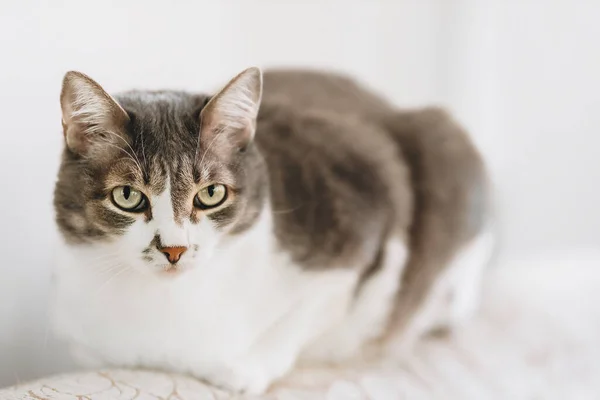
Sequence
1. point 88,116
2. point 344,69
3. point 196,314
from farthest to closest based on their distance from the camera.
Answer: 1. point 344,69
2. point 196,314
3. point 88,116

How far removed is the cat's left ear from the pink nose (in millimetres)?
154

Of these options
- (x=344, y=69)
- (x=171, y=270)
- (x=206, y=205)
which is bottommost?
(x=171, y=270)

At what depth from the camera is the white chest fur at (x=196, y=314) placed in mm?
1008

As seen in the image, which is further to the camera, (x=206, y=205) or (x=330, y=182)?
(x=330, y=182)

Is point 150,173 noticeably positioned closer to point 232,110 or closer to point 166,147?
point 166,147

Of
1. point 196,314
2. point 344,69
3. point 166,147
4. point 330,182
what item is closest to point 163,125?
point 166,147

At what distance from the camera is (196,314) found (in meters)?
1.04

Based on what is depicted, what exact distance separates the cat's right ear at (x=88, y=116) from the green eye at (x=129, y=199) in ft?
0.20

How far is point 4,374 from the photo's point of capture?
111cm

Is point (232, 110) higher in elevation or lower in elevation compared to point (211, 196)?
higher

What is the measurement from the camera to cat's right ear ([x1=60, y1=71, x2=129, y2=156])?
33.8 inches

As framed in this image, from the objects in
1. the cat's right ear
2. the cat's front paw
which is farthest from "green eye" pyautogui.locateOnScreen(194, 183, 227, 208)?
the cat's front paw

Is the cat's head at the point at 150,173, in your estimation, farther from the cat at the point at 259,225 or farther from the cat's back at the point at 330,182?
the cat's back at the point at 330,182

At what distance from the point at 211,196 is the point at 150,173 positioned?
0.32 feet
